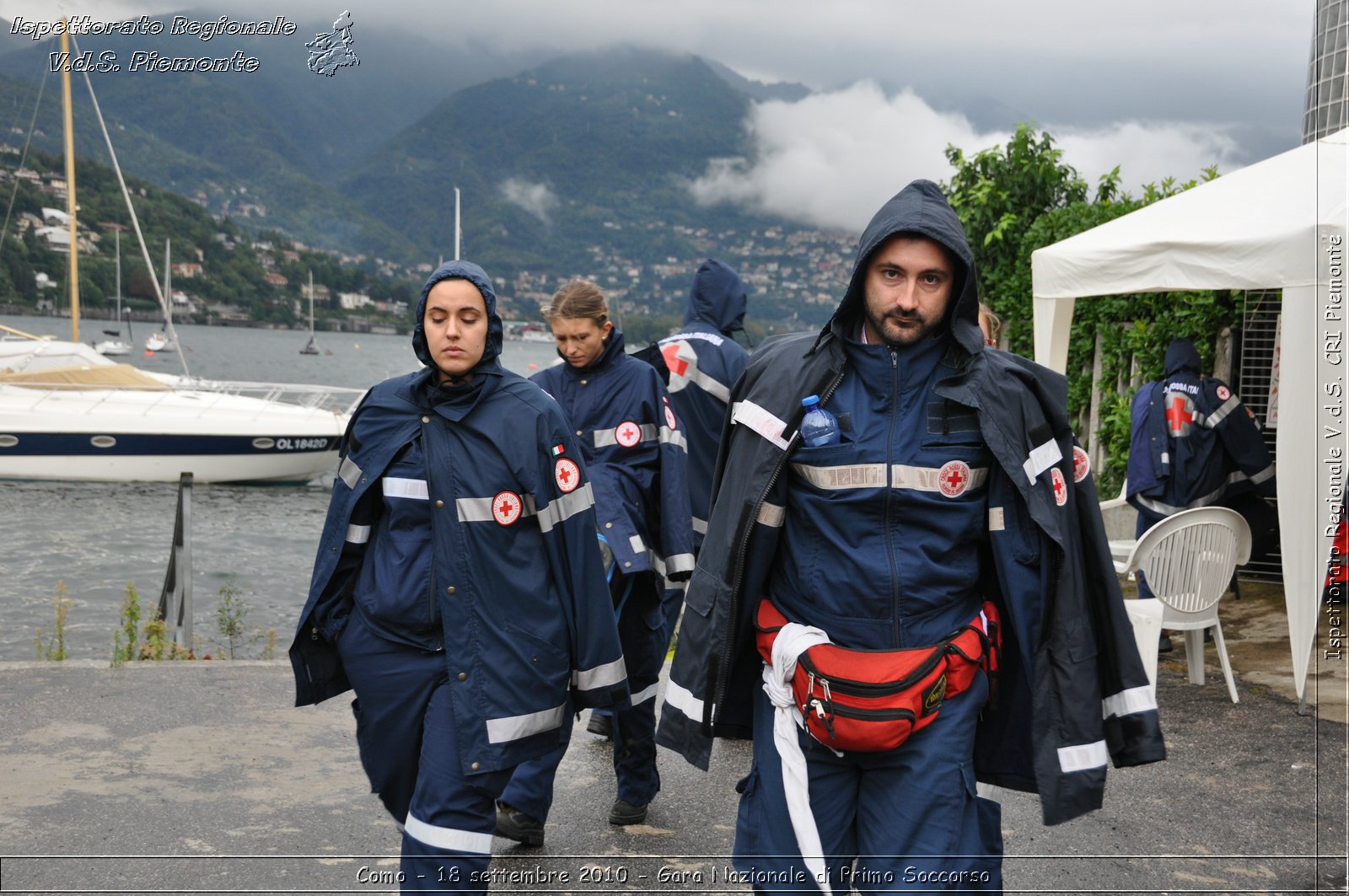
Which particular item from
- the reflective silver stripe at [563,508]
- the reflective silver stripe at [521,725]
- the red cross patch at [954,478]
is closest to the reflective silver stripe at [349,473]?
the reflective silver stripe at [563,508]

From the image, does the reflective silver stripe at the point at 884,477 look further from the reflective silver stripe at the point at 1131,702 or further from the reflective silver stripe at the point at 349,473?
the reflective silver stripe at the point at 349,473

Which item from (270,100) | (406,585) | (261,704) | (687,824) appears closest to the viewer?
(406,585)

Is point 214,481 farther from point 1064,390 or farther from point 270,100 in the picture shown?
point 270,100

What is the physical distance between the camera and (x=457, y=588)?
140 inches

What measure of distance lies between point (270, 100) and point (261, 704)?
390 feet

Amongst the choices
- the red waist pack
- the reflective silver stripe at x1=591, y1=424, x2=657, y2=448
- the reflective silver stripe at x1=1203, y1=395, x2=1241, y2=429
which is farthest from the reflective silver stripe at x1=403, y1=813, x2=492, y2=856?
the reflective silver stripe at x1=1203, y1=395, x2=1241, y2=429

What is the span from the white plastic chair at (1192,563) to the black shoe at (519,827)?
11.8ft

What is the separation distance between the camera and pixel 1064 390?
10.5 ft

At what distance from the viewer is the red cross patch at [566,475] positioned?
12.3ft

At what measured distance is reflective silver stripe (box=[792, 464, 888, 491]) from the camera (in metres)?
3.01

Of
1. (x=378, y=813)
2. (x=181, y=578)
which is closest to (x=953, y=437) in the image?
(x=378, y=813)

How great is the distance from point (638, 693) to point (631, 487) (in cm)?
86

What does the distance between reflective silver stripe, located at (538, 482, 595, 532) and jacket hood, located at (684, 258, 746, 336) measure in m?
3.37

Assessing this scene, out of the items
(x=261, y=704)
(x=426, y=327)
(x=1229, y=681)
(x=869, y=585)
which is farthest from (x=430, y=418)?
(x=1229, y=681)
